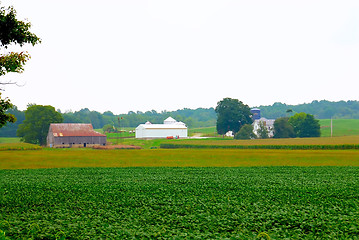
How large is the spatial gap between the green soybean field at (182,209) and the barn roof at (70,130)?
69.8m

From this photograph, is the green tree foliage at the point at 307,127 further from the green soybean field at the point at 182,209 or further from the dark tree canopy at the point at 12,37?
the dark tree canopy at the point at 12,37

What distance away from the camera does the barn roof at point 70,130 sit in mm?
91688

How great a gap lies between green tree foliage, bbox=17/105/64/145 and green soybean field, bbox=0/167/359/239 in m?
78.8

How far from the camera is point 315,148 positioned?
67.0m

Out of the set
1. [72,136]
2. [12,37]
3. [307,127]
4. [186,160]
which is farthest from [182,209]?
[307,127]

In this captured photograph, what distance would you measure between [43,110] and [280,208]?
305 ft

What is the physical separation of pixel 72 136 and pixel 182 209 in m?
81.5

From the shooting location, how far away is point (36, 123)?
98562 mm

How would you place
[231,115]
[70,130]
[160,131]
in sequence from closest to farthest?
[70,130] → [231,115] → [160,131]

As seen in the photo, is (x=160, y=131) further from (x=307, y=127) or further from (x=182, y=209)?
(x=182, y=209)

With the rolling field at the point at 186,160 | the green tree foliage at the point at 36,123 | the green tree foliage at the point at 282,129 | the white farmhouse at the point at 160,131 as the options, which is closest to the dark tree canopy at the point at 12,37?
the rolling field at the point at 186,160

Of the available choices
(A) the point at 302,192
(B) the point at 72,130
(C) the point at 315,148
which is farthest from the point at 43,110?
(A) the point at 302,192

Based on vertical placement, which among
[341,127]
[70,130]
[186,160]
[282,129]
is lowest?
[186,160]

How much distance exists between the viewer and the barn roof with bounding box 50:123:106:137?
91.7 m
